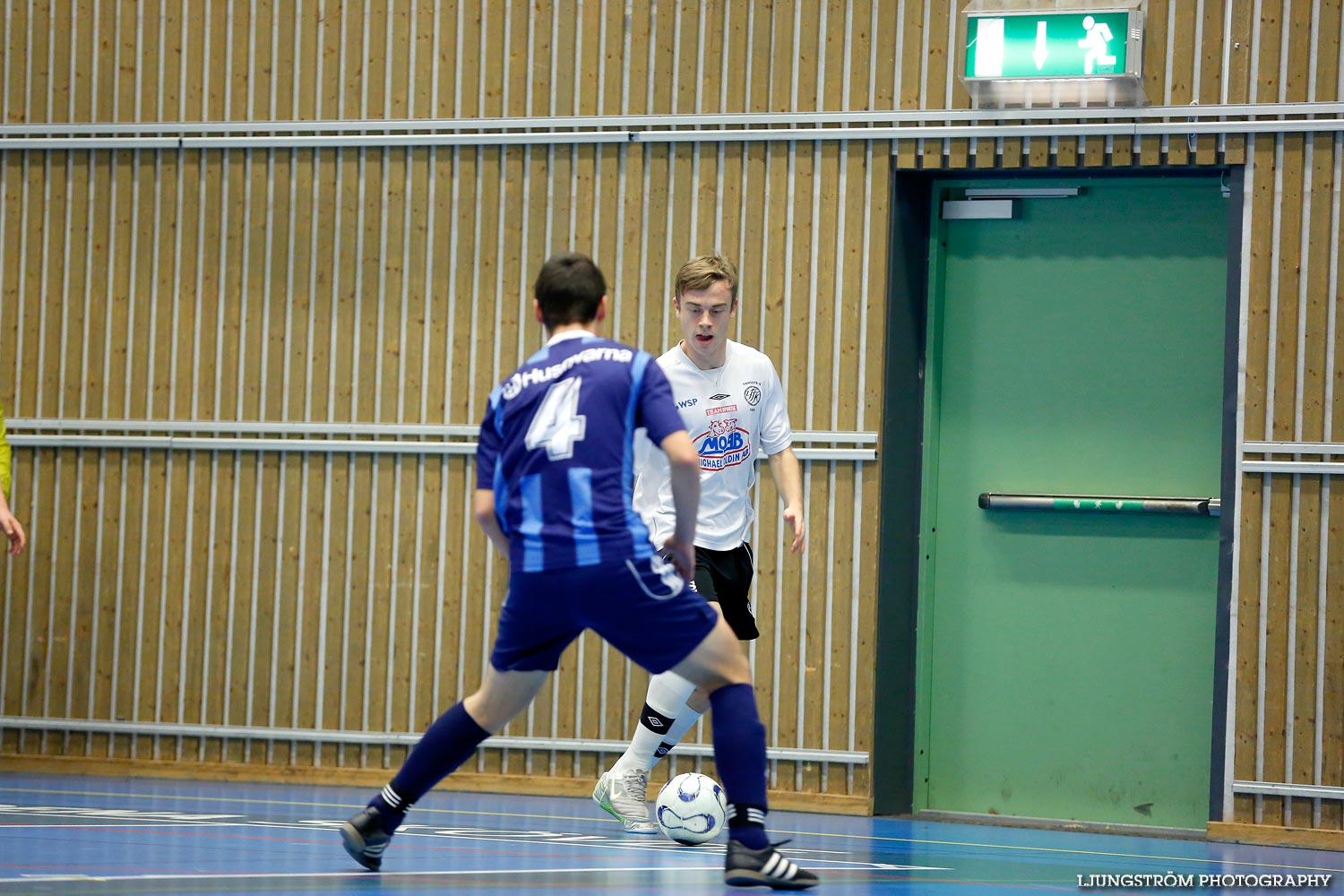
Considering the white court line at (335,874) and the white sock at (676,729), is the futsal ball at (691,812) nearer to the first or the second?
the white sock at (676,729)

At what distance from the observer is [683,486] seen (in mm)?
4336

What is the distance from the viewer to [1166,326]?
820 cm

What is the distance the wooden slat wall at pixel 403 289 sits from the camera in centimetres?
818

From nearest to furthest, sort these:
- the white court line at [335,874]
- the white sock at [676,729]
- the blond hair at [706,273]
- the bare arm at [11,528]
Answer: the white court line at [335,874], the blond hair at [706,273], the white sock at [676,729], the bare arm at [11,528]

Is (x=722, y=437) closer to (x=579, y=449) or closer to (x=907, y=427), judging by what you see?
(x=579, y=449)

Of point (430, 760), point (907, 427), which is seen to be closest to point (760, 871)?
point (430, 760)

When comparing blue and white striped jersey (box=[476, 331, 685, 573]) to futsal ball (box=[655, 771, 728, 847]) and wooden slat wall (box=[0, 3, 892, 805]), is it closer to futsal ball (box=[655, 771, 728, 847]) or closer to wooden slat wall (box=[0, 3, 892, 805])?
futsal ball (box=[655, 771, 728, 847])

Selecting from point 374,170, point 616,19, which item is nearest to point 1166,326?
point 616,19

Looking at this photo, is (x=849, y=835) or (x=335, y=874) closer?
(x=335, y=874)

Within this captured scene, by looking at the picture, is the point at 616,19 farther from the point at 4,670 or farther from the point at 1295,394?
the point at 4,670

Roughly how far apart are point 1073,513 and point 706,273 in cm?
310

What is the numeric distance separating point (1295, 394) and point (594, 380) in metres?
4.62

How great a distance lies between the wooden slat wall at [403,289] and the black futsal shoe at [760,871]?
3943 millimetres

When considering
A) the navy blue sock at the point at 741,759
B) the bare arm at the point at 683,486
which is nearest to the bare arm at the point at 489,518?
the bare arm at the point at 683,486
